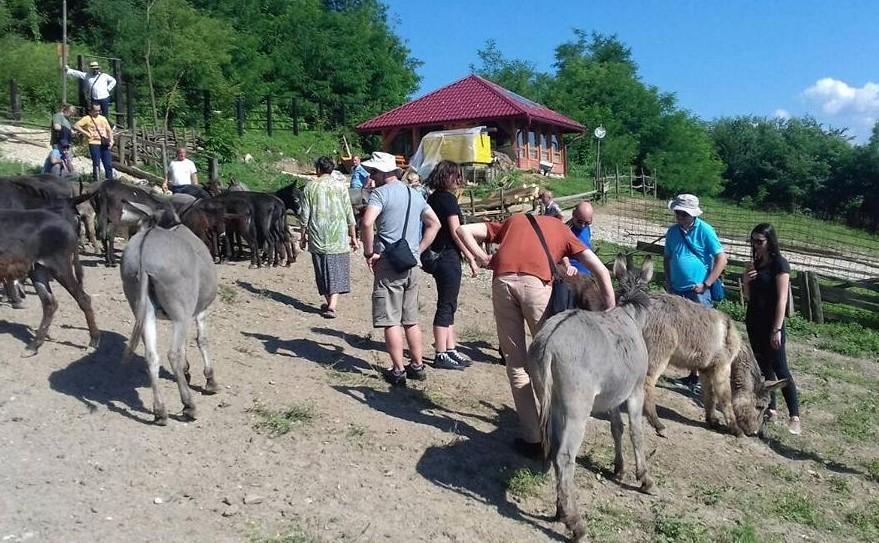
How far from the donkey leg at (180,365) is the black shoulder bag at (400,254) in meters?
1.71

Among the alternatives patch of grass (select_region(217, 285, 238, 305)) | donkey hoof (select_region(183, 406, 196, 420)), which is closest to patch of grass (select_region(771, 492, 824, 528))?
donkey hoof (select_region(183, 406, 196, 420))

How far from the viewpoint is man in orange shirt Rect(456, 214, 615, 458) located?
16.6 ft

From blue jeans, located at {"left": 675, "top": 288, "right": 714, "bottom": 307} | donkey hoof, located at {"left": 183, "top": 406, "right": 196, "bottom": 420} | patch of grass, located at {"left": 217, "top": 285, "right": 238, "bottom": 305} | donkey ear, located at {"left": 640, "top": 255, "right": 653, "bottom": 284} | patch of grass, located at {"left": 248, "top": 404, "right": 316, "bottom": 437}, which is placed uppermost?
donkey ear, located at {"left": 640, "top": 255, "right": 653, "bottom": 284}

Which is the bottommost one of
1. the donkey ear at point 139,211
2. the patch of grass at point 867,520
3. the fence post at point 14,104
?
the patch of grass at point 867,520

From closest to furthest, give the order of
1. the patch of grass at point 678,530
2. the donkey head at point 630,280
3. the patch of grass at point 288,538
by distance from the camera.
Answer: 1. the patch of grass at point 288,538
2. the patch of grass at point 678,530
3. the donkey head at point 630,280

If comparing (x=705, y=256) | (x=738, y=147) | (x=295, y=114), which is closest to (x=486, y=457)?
(x=705, y=256)

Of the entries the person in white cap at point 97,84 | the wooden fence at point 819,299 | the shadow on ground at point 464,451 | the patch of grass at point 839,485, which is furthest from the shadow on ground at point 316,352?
the person in white cap at point 97,84

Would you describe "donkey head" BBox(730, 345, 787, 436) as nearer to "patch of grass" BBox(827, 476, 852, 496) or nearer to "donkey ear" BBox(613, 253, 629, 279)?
"patch of grass" BBox(827, 476, 852, 496)

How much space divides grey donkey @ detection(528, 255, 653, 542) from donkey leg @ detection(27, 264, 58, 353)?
13.7 feet

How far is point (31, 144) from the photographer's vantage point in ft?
65.1

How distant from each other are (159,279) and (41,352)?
5.78ft

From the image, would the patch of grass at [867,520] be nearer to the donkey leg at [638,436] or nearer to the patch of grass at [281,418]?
the donkey leg at [638,436]

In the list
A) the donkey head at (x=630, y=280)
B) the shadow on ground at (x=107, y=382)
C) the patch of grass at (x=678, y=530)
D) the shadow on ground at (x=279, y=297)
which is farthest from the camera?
the shadow on ground at (x=279, y=297)

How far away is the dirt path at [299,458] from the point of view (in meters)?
4.09
